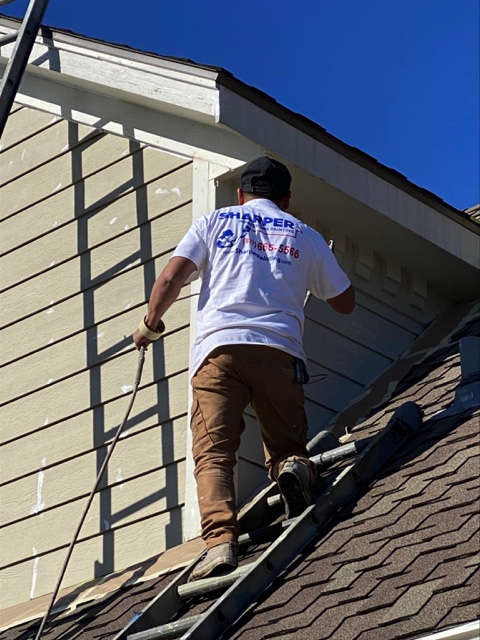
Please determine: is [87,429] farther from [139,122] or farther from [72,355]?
[139,122]

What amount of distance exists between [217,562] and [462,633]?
1.47 metres

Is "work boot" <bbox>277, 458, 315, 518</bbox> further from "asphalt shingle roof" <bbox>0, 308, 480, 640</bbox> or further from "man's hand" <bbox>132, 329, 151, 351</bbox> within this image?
"man's hand" <bbox>132, 329, 151, 351</bbox>

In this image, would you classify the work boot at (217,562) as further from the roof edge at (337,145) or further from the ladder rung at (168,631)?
the roof edge at (337,145)

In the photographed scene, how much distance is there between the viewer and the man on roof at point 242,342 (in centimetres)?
486

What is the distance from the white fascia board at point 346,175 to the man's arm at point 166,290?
41.4 inches

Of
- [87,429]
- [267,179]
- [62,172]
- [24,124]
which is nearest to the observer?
[267,179]

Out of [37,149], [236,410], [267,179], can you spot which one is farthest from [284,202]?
[37,149]

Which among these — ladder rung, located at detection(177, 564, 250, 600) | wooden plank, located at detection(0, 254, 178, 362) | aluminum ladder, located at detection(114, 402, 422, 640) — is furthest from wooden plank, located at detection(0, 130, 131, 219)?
ladder rung, located at detection(177, 564, 250, 600)

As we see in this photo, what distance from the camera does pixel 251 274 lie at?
200 inches

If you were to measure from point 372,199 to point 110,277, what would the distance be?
139 centimetres

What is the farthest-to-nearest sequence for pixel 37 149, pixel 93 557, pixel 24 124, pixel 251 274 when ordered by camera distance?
pixel 24 124, pixel 37 149, pixel 93 557, pixel 251 274

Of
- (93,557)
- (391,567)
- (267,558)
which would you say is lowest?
(391,567)

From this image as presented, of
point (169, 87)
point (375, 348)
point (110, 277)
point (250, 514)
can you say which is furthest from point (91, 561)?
point (169, 87)

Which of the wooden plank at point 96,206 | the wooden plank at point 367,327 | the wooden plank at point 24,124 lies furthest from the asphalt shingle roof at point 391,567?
the wooden plank at point 24,124
